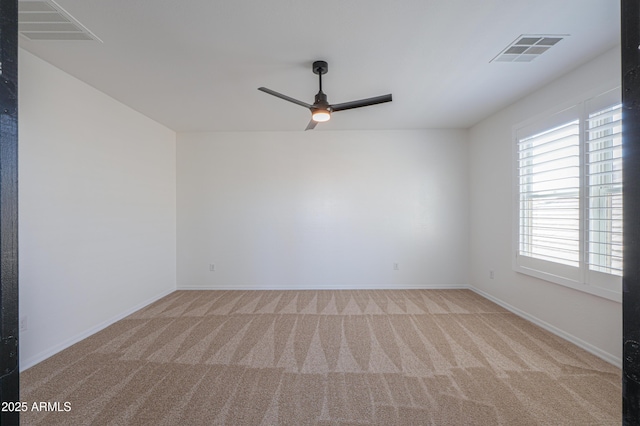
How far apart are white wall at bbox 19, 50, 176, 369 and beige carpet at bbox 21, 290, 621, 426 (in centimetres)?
36

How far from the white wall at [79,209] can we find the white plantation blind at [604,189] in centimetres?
521

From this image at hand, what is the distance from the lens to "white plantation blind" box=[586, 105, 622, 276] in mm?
2250

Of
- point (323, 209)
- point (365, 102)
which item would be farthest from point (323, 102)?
point (323, 209)

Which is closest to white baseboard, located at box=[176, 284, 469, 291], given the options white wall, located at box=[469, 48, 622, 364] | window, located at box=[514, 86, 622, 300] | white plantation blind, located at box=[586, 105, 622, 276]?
white wall, located at box=[469, 48, 622, 364]

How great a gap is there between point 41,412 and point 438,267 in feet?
16.4

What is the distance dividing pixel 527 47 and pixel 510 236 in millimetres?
2370

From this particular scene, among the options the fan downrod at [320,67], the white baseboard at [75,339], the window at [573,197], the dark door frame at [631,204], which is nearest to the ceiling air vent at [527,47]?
the window at [573,197]

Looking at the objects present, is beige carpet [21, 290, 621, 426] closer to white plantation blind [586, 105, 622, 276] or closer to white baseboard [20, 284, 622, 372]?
white baseboard [20, 284, 622, 372]

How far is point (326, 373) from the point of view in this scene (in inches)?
87.3

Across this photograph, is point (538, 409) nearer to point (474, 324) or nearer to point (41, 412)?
point (474, 324)

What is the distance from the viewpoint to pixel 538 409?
71.7 inches

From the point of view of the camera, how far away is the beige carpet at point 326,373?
179 centimetres

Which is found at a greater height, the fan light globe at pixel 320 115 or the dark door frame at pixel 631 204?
the fan light globe at pixel 320 115

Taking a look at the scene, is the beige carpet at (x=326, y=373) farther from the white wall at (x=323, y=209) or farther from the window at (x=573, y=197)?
the white wall at (x=323, y=209)
